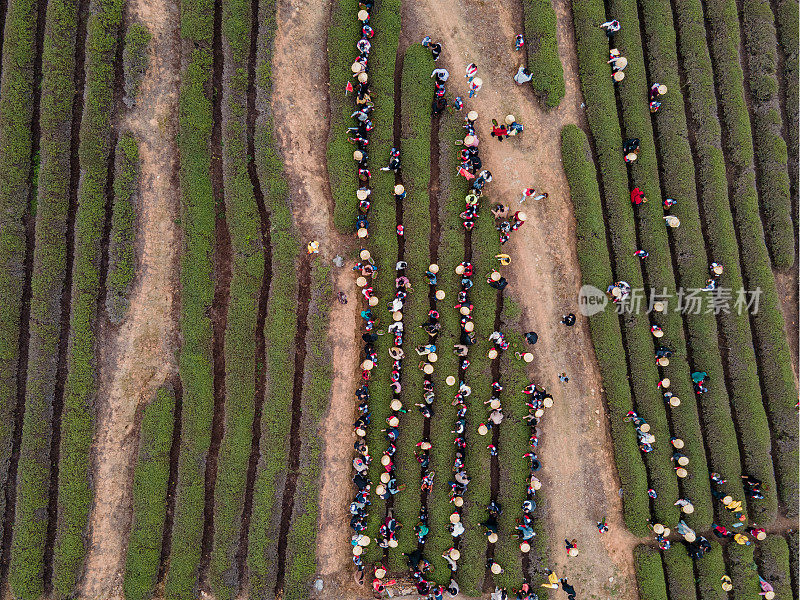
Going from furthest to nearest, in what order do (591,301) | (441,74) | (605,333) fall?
(591,301) < (605,333) < (441,74)

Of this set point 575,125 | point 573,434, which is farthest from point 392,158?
point 573,434

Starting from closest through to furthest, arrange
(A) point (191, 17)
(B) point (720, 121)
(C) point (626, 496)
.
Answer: (A) point (191, 17), (C) point (626, 496), (B) point (720, 121)

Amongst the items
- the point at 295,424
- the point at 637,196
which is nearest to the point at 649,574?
the point at 637,196

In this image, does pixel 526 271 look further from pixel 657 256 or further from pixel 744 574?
pixel 744 574

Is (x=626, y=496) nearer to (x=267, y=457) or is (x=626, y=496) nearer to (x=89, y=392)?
(x=267, y=457)

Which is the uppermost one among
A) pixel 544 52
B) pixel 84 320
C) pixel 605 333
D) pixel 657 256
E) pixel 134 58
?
pixel 544 52
